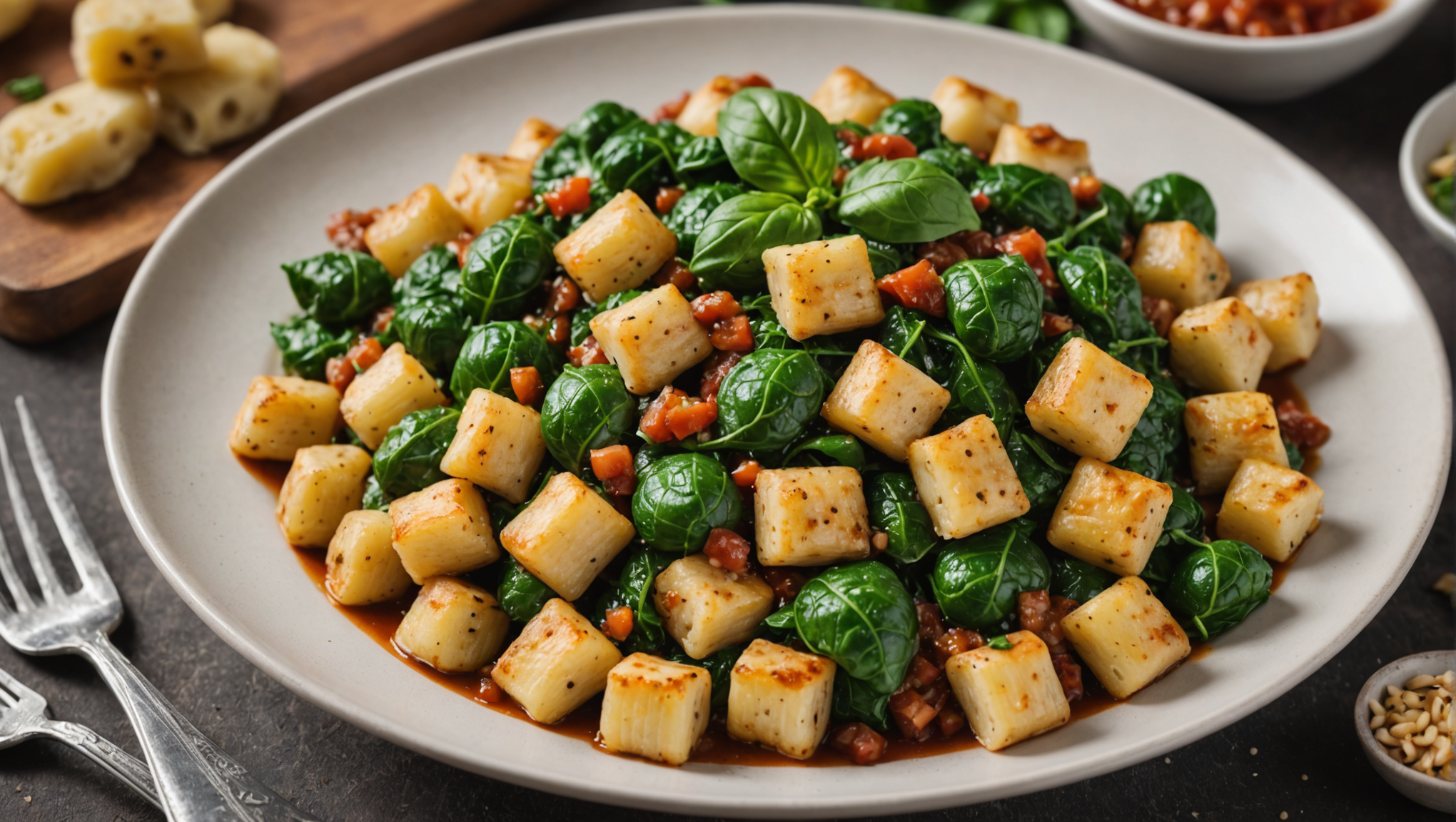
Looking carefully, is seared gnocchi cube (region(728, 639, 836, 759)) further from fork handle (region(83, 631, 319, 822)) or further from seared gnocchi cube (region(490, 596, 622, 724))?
fork handle (region(83, 631, 319, 822))

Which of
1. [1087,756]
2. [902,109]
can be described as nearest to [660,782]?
[1087,756]

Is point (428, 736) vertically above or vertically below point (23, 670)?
above

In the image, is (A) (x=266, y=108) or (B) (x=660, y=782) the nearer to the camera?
(B) (x=660, y=782)

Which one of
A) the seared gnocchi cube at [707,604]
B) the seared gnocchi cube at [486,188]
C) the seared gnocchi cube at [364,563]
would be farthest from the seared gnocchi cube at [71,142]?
the seared gnocchi cube at [707,604]

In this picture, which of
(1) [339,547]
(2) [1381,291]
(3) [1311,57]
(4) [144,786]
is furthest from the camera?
(3) [1311,57]

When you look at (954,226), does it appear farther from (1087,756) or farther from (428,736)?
(428,736)

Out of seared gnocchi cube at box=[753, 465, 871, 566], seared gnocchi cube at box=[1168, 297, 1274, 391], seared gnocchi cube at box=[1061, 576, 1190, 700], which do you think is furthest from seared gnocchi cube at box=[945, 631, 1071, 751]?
seared gnocchi cube at box=[1168, 297, 1274, 391]

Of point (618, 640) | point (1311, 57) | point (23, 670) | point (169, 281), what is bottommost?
point (23, 670)
